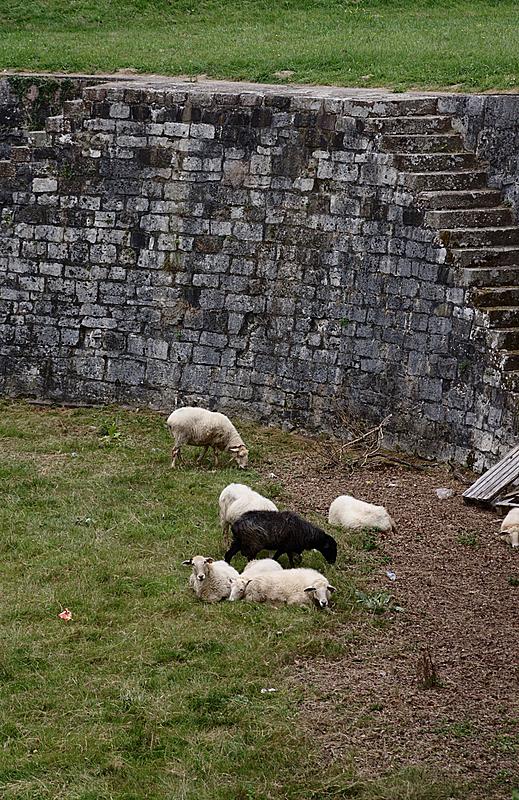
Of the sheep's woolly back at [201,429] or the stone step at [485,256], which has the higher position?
the stone step at [485,256]

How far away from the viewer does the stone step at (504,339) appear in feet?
42.3

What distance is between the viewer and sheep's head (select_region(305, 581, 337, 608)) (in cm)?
971

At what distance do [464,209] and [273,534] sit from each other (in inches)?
197

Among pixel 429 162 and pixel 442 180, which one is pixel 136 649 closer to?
pixel 442 180

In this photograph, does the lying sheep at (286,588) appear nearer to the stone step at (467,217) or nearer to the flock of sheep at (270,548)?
the flock of sheep at (270,548)

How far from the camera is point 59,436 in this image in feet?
49.6

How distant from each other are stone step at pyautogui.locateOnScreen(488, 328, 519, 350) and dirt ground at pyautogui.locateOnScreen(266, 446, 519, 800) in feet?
5.18

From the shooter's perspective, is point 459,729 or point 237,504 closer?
point 459,729

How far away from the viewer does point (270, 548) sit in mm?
10445

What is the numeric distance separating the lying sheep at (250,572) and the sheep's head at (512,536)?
7.11ft

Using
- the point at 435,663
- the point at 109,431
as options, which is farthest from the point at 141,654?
the point at 109,431

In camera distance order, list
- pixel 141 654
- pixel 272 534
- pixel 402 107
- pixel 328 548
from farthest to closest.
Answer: pixel 402 107
pixel 328 548
pixel 272 534
pixel 141 654

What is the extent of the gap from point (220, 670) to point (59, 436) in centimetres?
675

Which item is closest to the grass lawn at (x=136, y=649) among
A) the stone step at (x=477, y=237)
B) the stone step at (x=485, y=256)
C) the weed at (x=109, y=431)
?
the weed at (x=109, y=431)
